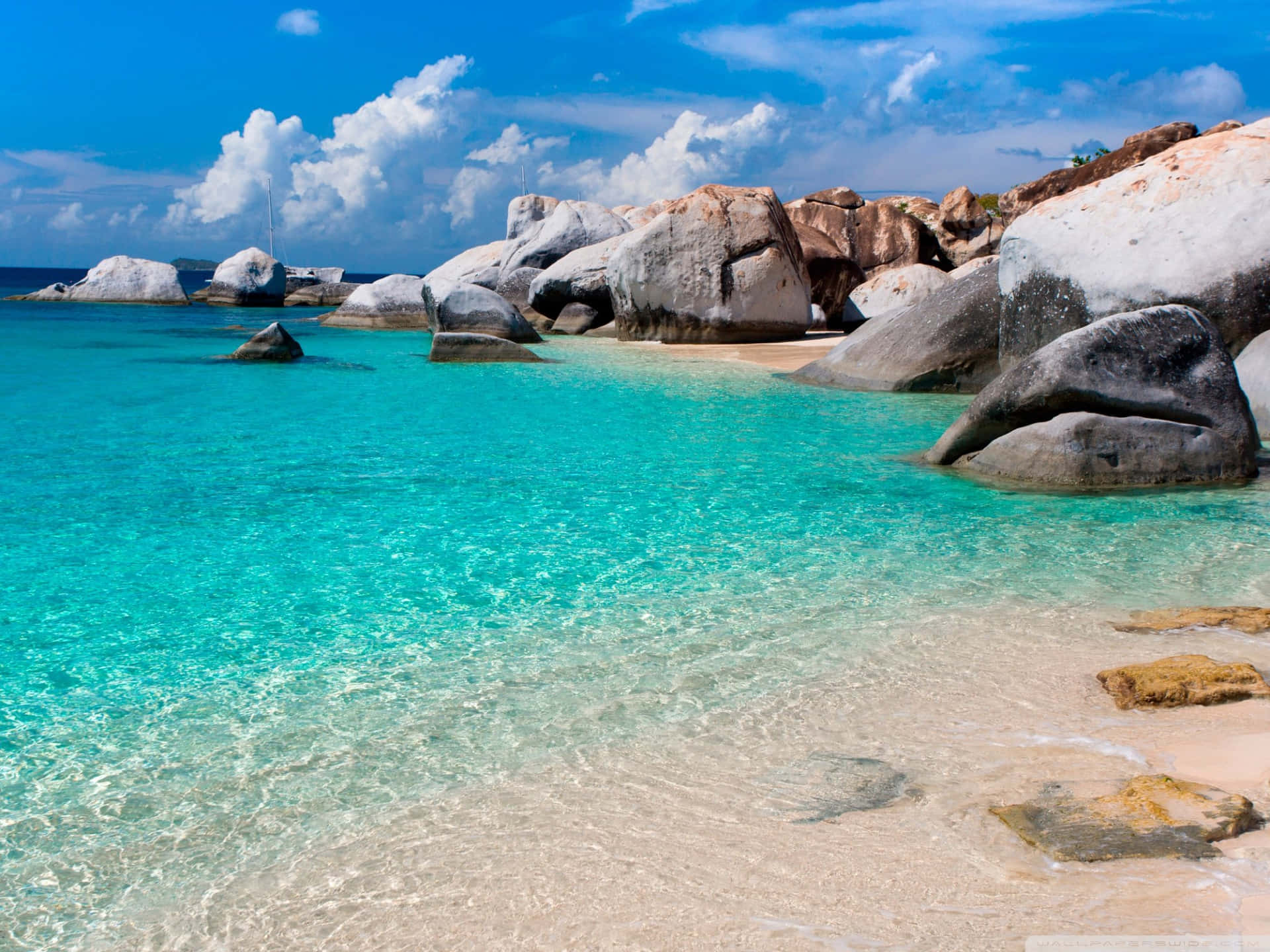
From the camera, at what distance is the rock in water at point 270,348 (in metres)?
17.6

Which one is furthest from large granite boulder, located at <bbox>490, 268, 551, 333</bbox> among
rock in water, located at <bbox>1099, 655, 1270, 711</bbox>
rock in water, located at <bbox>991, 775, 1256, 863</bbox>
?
rock in water, located at <bbox>991, 775, 1256, 863</bbox>

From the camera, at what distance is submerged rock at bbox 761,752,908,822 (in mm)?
2938

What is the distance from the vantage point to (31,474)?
798cm

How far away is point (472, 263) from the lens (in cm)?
3241

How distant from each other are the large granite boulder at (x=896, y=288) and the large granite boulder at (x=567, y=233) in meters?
8.14

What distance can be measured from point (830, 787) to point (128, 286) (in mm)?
47382

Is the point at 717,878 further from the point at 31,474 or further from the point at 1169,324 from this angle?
the point at 31,474

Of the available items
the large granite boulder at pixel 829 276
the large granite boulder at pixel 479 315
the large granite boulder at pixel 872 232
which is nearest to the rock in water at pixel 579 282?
the large granite boulder at pixel 479 315

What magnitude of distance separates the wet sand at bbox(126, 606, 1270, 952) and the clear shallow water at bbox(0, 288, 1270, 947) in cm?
20

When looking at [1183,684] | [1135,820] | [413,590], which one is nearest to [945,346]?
[413,590]

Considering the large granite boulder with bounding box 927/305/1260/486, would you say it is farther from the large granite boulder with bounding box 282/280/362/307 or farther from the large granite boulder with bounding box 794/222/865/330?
the large granite boulder with bounding box 282/280/362/307

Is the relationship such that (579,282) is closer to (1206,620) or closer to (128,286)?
(1206,620)

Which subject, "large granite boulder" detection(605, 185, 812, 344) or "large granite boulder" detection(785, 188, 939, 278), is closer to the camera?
"large granite boulder" detection(605, 185, 812, 344)

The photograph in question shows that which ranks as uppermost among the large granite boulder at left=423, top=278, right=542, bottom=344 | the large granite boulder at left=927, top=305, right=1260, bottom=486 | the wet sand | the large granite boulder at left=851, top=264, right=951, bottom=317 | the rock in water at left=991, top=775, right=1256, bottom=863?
the large granite boulder at left=851, top=264, right=951, bottom=317
